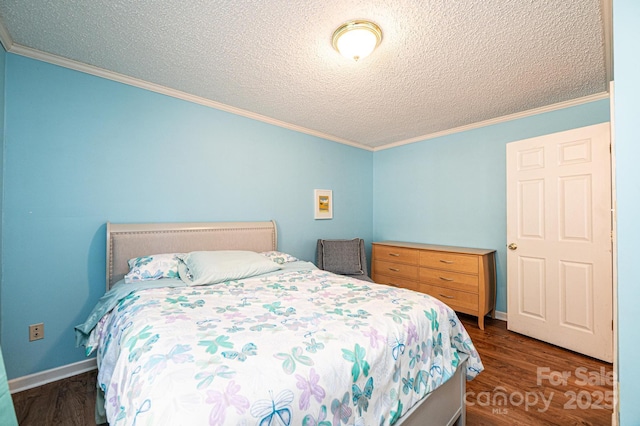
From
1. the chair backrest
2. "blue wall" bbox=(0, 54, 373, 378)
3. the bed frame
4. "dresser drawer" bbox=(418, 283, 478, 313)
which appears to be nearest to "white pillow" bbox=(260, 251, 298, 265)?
the bed frame

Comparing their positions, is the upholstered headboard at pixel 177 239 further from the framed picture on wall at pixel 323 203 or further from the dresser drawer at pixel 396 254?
the dresser drawer at pixel 396 254

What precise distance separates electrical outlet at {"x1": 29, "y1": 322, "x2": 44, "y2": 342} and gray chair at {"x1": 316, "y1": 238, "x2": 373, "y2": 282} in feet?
8.41

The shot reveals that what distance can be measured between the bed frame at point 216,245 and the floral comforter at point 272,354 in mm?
114

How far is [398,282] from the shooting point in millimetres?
3635

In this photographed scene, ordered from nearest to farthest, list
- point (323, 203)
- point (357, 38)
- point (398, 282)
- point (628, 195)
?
point (628, 195)
point (357, 38)
point (398, 282)
point (323, 203)

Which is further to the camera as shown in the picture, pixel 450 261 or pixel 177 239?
pixel 450 261

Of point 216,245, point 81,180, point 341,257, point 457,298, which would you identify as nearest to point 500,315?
point 457,298

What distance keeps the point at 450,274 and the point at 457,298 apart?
28 cm

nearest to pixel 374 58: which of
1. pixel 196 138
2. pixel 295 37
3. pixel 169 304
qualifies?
pixel 295 37

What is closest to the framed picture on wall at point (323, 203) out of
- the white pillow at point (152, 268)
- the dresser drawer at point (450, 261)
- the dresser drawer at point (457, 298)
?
the dresser drawer at point (450, 261)

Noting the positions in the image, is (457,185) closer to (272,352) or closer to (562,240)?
(562,240)

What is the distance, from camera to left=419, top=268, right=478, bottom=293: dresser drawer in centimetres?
297

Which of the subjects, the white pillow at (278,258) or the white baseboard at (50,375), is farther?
the white pillow at (278,258)

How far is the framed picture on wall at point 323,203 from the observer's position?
145 inches
